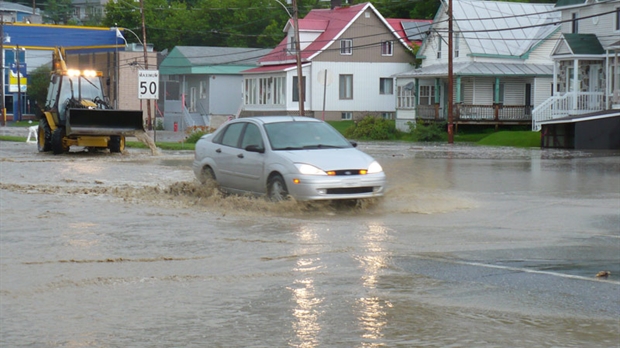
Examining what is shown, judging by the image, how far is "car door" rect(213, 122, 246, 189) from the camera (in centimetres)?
1566

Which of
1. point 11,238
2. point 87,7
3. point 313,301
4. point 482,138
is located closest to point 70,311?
point 313,301

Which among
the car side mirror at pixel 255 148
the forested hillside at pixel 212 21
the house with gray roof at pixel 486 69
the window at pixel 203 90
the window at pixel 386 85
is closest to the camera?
the car side mirror at pixel 255 148

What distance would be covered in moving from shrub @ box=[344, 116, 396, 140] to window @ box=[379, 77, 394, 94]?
33.8ft

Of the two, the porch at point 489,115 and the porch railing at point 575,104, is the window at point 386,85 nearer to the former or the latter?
the porch at point 489,115

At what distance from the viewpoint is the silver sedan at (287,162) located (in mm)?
13984

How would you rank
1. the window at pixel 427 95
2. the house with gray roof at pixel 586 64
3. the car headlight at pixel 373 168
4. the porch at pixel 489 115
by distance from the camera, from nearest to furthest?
the car headlight at pixel 373 168 → the house with gray roof at pixel 586 64 → the porch at pixel 489 115 → the window at pixel 427 95

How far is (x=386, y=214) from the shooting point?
14.2m

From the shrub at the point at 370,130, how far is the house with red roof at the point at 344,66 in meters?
8.57

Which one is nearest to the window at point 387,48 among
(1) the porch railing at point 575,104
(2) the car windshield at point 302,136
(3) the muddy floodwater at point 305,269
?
(1) the porch railing at point 575,104

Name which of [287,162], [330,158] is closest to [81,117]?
[287,162]

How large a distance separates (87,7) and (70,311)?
14869 centimetres

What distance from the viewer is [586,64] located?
47.7m

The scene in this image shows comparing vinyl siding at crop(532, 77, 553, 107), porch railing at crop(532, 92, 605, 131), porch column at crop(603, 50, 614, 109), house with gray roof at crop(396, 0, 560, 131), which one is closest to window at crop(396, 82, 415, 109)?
house with gray roof at crop(396, 0, 560, 131)

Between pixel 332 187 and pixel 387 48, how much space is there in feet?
165
